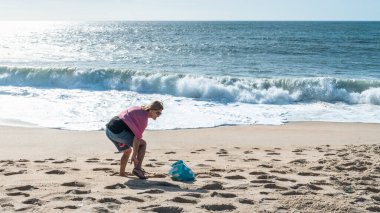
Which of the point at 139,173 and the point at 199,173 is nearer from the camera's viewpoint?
the point at 139,173

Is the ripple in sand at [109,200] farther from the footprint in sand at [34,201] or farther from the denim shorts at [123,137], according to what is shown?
the denim shorts at [123,137]

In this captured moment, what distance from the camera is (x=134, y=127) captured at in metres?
6.43

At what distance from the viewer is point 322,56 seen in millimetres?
34375

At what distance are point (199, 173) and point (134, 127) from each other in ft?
3.77

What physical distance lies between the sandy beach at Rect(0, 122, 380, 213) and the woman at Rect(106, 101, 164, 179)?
0.28 metres

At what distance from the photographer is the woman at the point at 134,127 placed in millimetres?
6379

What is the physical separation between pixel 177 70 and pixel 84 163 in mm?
17681

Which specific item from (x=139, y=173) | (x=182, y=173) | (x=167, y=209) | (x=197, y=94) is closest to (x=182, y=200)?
(x=167, y=209)

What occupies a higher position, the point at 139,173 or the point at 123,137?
the point at 123,137

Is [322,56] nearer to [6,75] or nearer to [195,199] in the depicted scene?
[6,75]

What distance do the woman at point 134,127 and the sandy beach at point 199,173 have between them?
282 mm

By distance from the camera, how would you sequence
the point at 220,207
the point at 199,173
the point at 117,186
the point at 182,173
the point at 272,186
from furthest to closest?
the point at 199,173 → the point at 182,173 → the point at 272,186 → the point at 117,186 → the point at 220,207

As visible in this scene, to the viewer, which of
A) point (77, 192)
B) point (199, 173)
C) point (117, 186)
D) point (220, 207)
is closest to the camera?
point (220, 207)

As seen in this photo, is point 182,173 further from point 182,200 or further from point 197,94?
point 197,94
